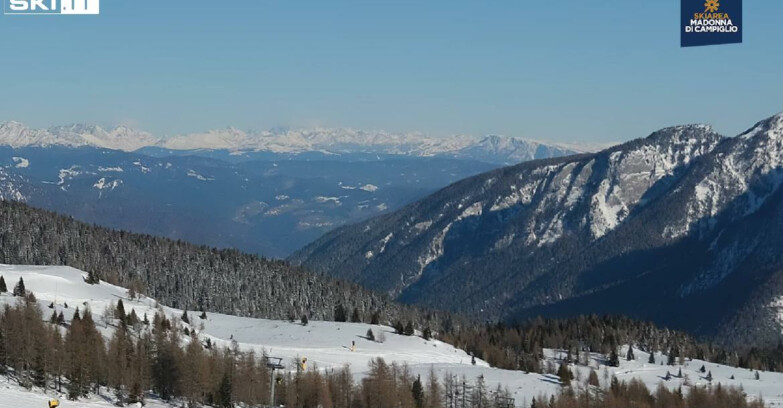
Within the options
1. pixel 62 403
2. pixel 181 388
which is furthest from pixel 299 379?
pixel 62 403

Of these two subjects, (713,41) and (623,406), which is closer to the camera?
(713,41)

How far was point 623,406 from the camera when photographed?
179 m

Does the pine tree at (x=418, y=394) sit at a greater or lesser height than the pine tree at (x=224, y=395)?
lesser

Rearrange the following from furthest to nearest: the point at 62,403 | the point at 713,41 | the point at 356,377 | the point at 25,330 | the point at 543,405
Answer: the point at 356,377, the point at 543,405, the point at 713,41, the point at 25,330, the point at 62,403

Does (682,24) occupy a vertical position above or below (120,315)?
above

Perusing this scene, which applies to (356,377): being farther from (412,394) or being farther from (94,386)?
(94,386)

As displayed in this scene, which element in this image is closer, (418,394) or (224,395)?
(224,395)

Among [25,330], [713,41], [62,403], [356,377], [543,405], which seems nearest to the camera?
[62,403]

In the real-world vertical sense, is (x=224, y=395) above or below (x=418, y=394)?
above

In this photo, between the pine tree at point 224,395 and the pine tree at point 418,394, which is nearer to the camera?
the pine tree at point 224,395

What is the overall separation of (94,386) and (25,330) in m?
11.6

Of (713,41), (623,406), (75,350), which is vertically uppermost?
(713,41)

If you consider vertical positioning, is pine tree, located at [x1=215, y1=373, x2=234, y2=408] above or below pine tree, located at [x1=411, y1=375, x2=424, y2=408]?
above

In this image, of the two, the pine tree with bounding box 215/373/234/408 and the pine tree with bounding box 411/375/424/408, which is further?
the pine tree with bounding box 411/375/424/408
